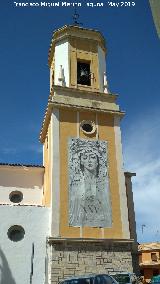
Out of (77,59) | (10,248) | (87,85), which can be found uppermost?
(77,59)

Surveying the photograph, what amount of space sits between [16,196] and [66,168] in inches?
154

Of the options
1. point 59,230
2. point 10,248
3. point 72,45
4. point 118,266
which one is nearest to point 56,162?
point 59,230

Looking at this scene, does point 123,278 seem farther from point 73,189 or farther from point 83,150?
point 83,150

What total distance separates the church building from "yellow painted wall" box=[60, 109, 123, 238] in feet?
0.17

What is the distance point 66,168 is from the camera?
62.5ft

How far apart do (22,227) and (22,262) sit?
5.75ft

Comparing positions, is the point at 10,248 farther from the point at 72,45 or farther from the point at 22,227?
the point at 72,45

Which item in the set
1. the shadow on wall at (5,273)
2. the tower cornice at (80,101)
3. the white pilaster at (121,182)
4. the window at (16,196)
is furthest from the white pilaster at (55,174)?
the white pilaster at (121,182)

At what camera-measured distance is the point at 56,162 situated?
62.1 ft

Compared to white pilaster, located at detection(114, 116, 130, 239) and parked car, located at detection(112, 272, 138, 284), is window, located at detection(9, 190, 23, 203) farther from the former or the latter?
parked car, located at detection(112, 272, 138, 284)

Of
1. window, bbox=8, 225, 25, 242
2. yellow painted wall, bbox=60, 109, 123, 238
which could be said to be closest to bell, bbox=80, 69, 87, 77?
yellow painted wall, bbox=60, 109, 123, 238

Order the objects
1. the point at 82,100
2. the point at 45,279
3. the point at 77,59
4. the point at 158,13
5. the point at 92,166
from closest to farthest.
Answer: the point at 158,13 < the point at 45,279 < the point at 92,166 < the point at 82,100 < the point at 77,59

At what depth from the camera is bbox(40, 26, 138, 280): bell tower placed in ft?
58.7

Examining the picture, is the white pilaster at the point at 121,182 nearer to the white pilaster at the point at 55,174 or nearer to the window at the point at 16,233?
the white pilaster at the point at 55,174
